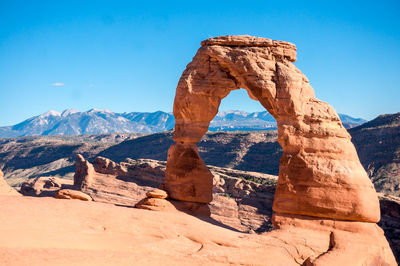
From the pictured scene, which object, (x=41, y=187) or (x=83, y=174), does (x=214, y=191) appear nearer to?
(x=83, y=174)

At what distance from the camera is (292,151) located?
15.4 metres

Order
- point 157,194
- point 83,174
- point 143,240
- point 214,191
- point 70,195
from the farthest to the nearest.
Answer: point 83,174 < point 214,191 < point 157,194 < point 70,195 < point 143,240

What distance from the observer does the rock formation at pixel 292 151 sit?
14148 mm

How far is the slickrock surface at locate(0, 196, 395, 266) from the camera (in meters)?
9.63

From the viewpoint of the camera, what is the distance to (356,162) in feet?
49.2

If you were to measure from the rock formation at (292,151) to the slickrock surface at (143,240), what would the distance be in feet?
0.25

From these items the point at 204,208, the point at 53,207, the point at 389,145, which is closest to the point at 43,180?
the point at 204,208

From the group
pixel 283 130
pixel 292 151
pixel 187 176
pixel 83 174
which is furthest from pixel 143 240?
pixel 83 174

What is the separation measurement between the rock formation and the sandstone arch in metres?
0.03

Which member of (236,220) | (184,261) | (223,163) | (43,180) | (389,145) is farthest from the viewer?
(223,163)

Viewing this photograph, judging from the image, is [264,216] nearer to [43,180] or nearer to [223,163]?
[43,180]

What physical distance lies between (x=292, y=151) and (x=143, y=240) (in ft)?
21.8

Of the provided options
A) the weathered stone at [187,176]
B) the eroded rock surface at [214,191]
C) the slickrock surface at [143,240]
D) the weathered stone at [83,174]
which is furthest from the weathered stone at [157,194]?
the weathered stone at [83,174]

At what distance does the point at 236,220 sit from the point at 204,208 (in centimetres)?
1117
